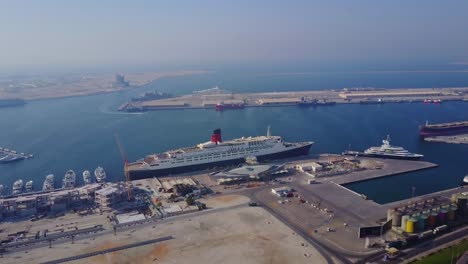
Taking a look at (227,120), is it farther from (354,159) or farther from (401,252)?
(401,252)

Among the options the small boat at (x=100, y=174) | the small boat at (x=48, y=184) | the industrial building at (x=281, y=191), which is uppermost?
the industrial building at (x=281, y=191)

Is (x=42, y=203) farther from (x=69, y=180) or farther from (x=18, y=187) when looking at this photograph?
(x=18, y=187)

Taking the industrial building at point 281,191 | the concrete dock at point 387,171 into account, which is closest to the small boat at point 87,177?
the industrial building at point 281,191

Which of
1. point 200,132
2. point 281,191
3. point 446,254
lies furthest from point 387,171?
point 200,132

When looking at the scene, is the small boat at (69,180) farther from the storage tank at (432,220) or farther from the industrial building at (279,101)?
the industrial building at (279,101)

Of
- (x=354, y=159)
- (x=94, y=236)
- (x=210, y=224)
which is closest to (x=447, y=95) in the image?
(x=354, y=159)

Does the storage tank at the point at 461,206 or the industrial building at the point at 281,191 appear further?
the industrial building at the point at 281,191
